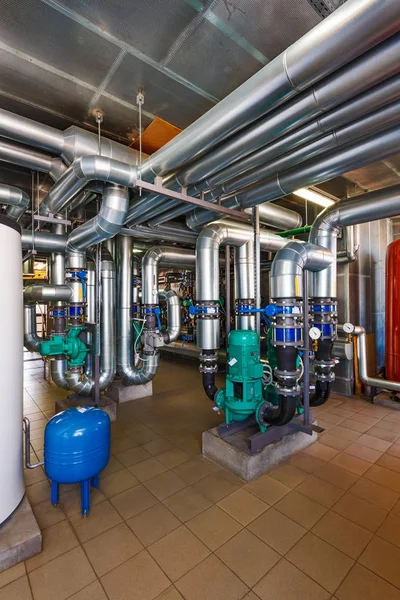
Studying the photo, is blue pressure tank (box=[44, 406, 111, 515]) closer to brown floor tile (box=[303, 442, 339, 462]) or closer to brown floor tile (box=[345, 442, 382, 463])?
brown floor tile (box=[303, 442, 339, 462])

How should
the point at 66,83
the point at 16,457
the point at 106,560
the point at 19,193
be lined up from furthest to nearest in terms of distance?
the point at 19,193, the point at 66,83, the point at 16,457, the point at 106,560

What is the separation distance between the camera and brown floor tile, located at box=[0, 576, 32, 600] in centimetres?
167

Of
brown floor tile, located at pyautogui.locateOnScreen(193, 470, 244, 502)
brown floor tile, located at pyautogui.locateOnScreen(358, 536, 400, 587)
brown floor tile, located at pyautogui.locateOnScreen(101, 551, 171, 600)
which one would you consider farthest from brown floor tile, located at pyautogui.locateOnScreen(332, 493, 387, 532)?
brown floor tile, located at pyautogui.locateOnScreen(101, 551, 171, 600)

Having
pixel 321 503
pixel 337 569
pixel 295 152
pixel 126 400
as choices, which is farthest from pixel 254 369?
pixel 126 400

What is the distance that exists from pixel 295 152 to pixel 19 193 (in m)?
3.02

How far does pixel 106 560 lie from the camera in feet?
6.24

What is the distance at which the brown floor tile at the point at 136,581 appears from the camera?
1.68m

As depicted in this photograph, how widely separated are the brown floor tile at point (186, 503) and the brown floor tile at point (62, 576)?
72cm

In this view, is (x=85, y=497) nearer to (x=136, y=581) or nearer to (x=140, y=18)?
(x=136, y=581)

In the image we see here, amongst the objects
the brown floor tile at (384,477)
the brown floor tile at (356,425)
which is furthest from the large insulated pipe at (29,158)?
the brown floor tile at (356,425)

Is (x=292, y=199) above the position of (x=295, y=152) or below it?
above

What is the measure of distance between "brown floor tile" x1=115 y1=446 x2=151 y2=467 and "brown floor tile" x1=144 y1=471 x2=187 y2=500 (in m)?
0.40

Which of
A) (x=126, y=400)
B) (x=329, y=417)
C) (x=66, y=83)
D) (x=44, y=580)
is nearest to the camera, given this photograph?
(x=44, y=580)

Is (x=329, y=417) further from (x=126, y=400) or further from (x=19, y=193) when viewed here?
(x=19, y=193)
